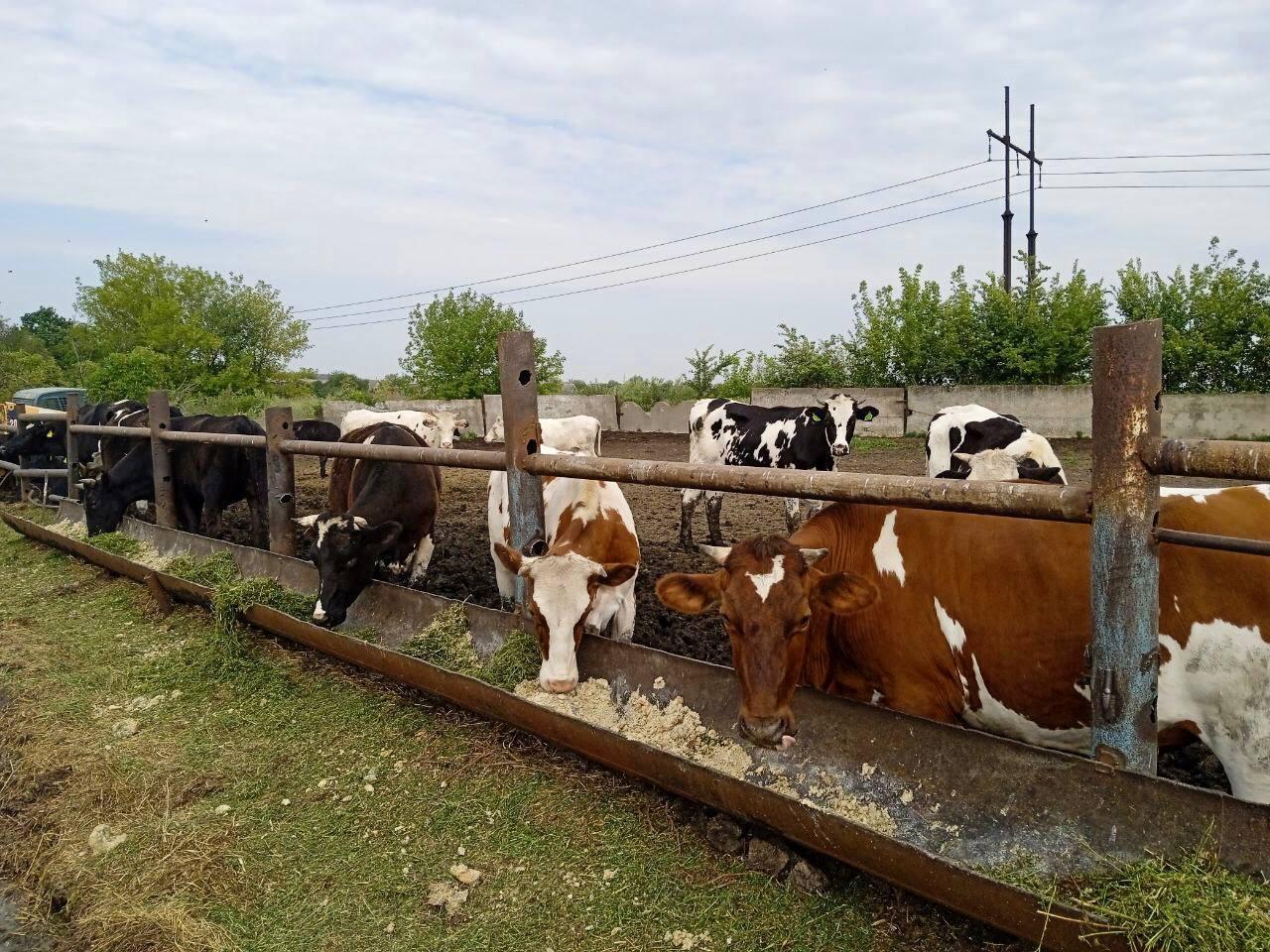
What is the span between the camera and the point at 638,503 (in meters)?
11.8

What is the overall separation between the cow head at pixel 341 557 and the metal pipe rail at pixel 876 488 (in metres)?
2.12

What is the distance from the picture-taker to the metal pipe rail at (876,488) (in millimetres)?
2459

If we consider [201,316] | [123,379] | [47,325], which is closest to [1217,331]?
[123,379]

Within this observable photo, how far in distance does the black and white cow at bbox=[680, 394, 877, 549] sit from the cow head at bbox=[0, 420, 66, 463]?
31.5ft

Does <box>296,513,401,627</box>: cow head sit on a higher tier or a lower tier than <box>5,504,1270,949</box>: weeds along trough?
higher

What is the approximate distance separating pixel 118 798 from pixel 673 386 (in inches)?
1108

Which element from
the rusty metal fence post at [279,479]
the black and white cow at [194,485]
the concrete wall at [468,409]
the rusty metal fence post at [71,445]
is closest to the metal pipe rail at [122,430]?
the black and white cow at [194,485]

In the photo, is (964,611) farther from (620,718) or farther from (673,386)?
(673,386)

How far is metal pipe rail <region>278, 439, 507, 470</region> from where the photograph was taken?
167 inches

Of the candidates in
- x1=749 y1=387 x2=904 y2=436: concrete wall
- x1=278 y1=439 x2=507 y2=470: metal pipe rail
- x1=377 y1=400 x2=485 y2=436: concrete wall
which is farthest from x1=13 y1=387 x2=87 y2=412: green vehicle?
x1=278 y1=439 x2=507 y2=470: metal pipe rail

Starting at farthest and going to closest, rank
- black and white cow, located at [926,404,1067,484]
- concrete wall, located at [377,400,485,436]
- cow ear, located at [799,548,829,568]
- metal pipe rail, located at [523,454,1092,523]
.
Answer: concrete wall, located at [377,400,485,436], black and white cow, located at [926,404,1067,484], cow ear, located at [799,548,829,568], metal pipe rail, located at [523,454,1092,523]

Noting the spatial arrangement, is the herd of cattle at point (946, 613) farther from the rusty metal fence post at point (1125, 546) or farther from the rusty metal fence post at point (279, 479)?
the rusty metal fence post at point (279, 479)

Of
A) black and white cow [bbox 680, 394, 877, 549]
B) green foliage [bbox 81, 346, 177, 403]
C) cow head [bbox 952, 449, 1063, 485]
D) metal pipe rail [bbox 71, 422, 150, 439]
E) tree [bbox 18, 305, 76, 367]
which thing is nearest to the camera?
cow head [bbox 952, 449, 1063, 485]

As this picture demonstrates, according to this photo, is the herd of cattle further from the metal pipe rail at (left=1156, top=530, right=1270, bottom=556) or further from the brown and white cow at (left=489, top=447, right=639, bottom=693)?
the metal pipe rail at (left=1156, top=530, right=1270, bottom=556)
